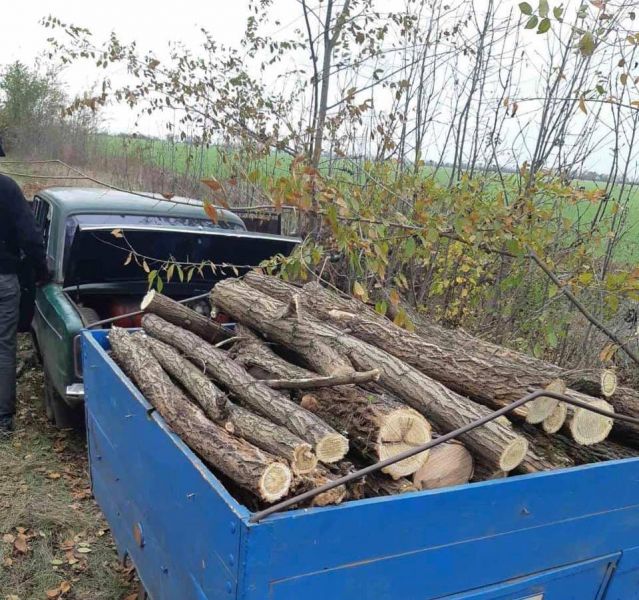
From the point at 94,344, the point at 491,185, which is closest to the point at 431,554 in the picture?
the point at 94,344

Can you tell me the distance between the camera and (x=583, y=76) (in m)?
5.27

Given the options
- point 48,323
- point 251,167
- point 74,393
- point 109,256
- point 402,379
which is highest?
point 251,167

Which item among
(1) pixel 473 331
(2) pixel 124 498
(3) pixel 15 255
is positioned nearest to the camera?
(2) pixel 124 498

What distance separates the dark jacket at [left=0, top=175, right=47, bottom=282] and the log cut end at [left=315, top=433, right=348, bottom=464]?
3488 mm

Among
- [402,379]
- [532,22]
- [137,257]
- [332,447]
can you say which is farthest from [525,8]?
[137,257]

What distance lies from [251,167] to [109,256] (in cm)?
302

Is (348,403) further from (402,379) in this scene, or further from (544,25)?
(544,25)

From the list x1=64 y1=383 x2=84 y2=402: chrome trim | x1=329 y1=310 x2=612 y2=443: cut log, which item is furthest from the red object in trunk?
x1=329 y1=310 x2=612 y2=443: cut log

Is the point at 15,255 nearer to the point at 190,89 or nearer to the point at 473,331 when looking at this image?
the point at 190,89

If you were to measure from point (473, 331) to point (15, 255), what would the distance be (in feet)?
13.2

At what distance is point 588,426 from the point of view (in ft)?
7.64

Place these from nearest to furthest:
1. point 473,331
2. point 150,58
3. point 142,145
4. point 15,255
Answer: point 15,255, point 473,331, point 150,58, point 142,145

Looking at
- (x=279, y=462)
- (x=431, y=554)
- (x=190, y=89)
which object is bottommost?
(x=431, y=554)

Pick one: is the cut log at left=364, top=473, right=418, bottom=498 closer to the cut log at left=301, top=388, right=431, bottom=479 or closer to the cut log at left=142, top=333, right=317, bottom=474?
the cut log at left=301, top=388, right=431, bottom=479
